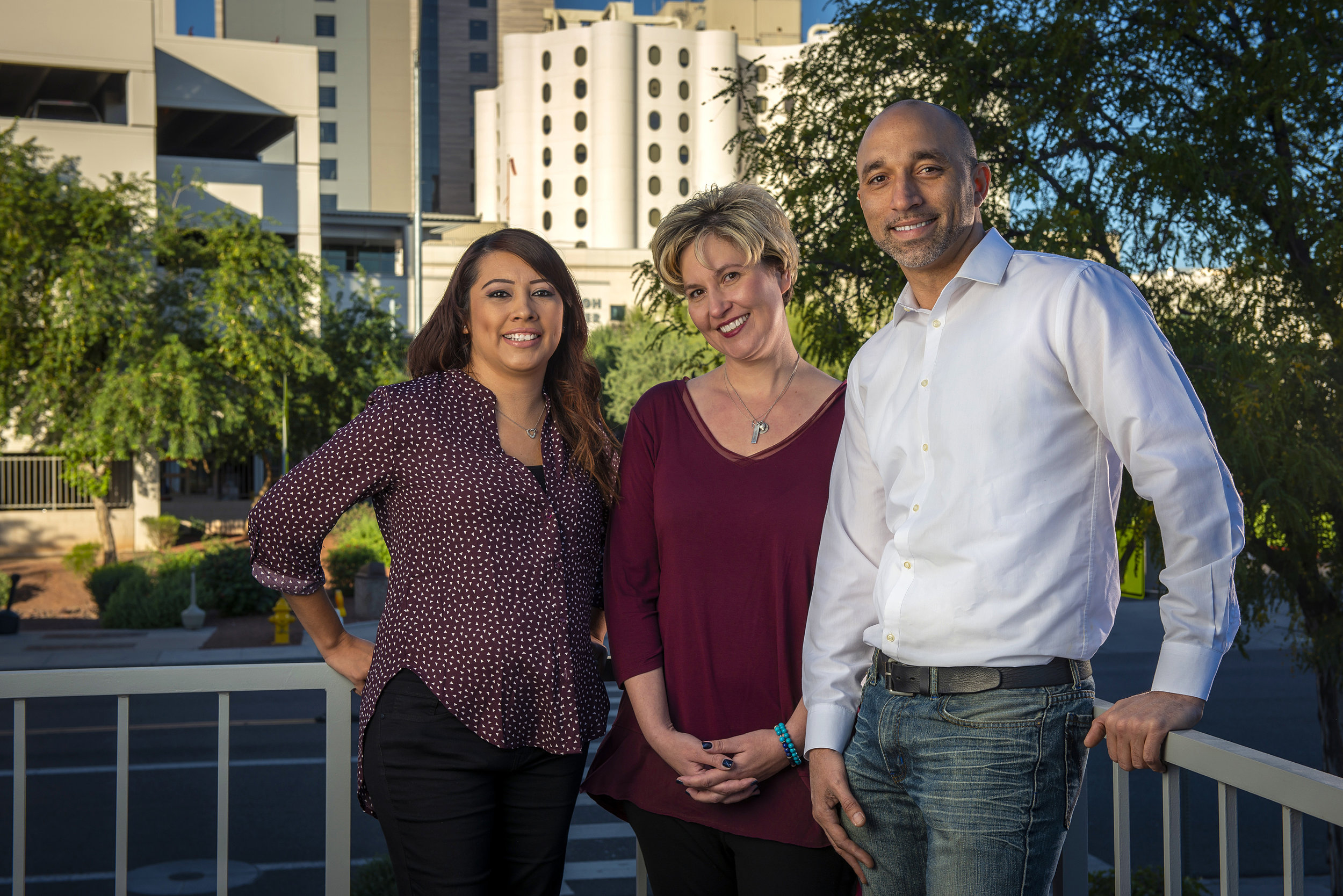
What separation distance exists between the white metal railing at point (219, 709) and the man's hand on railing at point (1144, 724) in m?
1.72

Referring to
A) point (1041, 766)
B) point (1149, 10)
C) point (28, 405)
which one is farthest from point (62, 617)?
point (1041, 766)

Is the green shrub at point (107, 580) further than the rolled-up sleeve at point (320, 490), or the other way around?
the green shrub at point (107, 580)

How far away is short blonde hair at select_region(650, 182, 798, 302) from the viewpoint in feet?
8.25

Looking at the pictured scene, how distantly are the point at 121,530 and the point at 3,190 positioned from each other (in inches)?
365

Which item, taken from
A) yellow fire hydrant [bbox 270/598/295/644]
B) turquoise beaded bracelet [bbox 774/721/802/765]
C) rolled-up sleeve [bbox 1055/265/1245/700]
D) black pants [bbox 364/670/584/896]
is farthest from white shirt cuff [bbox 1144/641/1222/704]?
yellow fire hydrant [bbox 270/598/295/644]

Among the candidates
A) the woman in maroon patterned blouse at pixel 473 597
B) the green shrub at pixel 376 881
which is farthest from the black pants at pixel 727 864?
the green shrub at pixel 376 881

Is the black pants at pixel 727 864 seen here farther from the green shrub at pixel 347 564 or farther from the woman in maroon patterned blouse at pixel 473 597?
the green shrub at pixel 347 564

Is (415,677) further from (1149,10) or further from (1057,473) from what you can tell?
(1149,10)

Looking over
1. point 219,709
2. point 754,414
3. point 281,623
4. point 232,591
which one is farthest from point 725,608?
point 232,591

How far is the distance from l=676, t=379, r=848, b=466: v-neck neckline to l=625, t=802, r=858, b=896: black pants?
808mm

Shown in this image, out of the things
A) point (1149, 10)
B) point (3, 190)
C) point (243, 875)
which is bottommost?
point (243, 875)

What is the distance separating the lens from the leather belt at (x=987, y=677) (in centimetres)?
195

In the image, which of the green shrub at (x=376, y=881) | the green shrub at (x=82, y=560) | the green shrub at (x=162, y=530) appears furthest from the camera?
the green shrub at (x=162, y=530)

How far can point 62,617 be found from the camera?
60.2 ft
